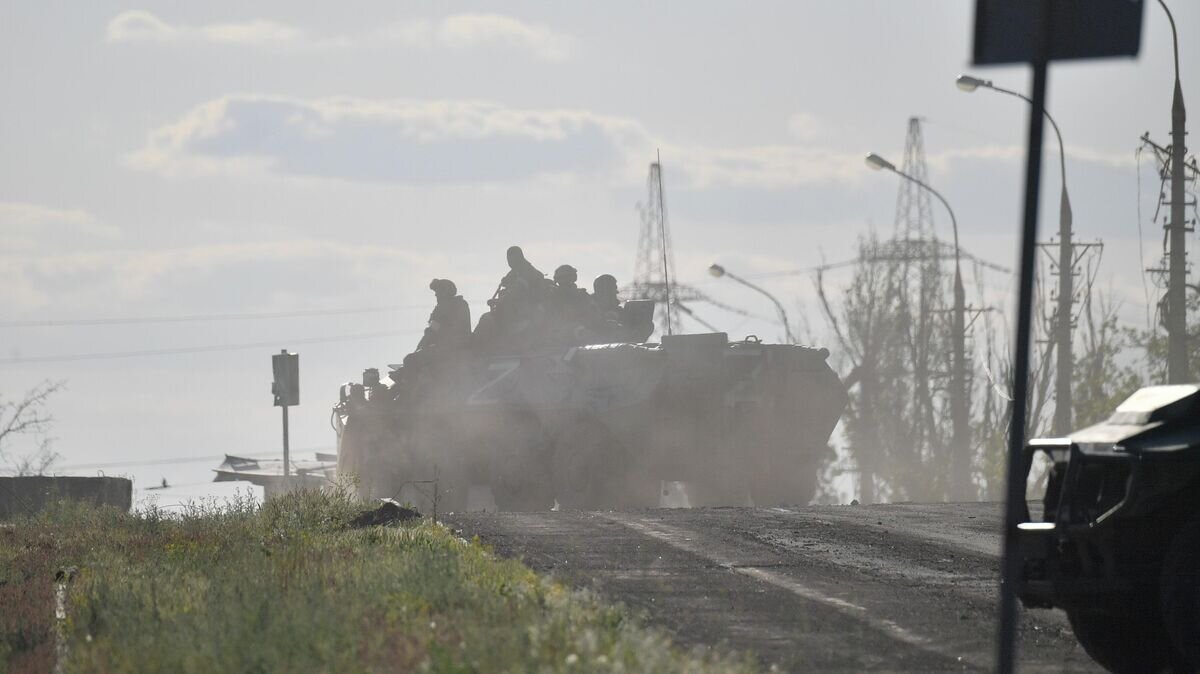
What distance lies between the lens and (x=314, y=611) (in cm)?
889

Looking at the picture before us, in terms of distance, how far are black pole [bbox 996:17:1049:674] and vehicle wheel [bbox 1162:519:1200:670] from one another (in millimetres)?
1924

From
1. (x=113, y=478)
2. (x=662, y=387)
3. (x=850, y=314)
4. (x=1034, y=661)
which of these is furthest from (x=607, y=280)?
(x=850, y=314)

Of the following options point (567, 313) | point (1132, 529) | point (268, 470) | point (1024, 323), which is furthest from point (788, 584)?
point (268, 470)

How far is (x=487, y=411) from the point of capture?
91.1ft

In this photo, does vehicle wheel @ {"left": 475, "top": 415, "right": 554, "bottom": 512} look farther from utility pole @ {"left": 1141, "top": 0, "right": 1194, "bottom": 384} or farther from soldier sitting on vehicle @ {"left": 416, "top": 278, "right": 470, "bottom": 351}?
utility pole @ {"left": 1141, "top": 0, "right": 1194, "bottom": 384}

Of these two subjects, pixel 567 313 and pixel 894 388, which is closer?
pixel 567 313

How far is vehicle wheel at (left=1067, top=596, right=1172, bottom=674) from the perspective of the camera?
8656mm

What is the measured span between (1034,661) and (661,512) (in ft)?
32.9

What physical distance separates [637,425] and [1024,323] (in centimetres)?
2022

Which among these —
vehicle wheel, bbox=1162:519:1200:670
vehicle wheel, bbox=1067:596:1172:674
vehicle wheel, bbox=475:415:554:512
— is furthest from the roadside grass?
vehicle wheel, bbox=475:415:554:512

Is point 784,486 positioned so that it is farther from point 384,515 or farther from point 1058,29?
point 1058,29

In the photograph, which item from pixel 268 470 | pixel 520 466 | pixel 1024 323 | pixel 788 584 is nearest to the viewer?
pixel 1024 323

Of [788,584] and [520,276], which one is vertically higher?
[520,276]

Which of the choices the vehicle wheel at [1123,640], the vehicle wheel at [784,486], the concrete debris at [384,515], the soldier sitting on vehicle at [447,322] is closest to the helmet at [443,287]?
the soldier sitting on vehicle at [447,322]
